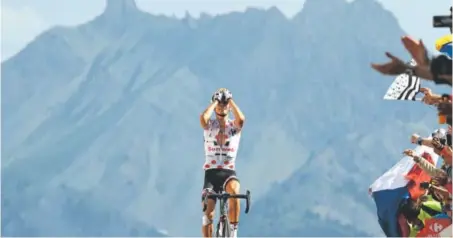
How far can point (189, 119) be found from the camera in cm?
5862

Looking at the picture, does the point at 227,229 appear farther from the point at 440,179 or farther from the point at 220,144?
the point at 440,179

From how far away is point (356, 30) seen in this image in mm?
60406

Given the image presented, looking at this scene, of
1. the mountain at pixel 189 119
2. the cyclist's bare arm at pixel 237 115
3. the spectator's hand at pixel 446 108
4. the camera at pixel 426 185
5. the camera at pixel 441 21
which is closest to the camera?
the camera at pixel 441 21

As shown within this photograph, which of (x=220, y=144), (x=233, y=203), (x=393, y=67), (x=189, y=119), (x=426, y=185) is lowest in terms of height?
(x=393, y=67)

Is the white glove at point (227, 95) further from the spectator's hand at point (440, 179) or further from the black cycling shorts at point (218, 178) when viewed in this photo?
the spectator's hand at point (440, 179)

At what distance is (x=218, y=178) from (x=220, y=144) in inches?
Answer: 17.0

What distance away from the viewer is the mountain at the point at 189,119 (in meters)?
56.0

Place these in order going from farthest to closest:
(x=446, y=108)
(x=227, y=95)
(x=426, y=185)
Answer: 1. (x=227, y=95)
2. (x=426, y=185)
3. (x=446, y=108)

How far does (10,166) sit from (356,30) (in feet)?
51.9

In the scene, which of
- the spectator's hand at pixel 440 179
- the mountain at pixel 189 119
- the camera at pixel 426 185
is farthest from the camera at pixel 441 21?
the mountain at pixel 189 119

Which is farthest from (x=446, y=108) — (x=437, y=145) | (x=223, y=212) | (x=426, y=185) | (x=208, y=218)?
(x=208, y=218)

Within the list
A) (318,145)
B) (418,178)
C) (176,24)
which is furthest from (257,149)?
(418,178)

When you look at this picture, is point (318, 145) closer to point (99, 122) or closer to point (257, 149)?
point (257, 149)

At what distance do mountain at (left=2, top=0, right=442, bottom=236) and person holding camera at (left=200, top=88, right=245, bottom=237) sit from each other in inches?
1410
